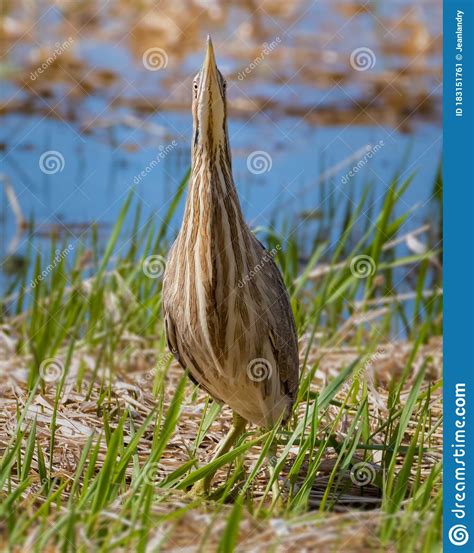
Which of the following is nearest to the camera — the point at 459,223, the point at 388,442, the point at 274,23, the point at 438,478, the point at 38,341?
the point at 459,223

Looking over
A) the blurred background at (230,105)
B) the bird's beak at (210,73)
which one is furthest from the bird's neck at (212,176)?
the blurred background at (230,105)

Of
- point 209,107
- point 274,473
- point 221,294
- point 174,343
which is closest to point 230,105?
point 174,343

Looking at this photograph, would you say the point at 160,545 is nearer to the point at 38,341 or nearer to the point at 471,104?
the point at 471,104

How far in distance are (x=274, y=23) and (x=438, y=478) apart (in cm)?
716

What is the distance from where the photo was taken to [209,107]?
3.23 meters

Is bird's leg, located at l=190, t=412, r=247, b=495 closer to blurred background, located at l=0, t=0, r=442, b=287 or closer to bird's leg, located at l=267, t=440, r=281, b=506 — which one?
bird's leg, located at l=267, t=440, r=281, b=506

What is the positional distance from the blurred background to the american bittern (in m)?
2.30

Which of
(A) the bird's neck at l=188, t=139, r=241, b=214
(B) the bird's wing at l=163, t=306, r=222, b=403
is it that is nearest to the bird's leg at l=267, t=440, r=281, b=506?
(B) the bird's wing at l=163, t=306, r=222, b=403

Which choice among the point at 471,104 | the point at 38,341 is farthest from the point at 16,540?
the point at 38,341

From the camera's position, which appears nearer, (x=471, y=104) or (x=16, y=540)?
(x=16, y=540)

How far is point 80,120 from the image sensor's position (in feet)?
27.2

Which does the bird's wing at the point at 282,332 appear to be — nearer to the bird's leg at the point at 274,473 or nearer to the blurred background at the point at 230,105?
the bird's leg at the point at 274,473

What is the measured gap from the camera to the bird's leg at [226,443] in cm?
355

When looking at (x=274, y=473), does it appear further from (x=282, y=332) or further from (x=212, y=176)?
(x=212, y=176)
